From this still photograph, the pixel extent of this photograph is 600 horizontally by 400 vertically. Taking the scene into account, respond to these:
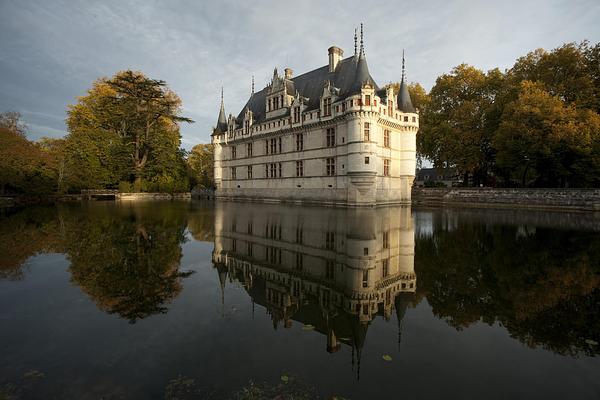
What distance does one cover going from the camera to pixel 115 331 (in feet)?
14.3

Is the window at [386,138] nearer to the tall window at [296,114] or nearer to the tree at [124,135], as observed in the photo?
the tall window at [296,114]

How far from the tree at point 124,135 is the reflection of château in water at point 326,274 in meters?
35.3

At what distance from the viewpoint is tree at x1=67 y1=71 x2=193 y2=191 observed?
129 feet

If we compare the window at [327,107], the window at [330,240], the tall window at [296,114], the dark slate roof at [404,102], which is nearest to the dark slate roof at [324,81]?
the tall window at [296,114]

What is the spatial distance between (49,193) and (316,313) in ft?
135

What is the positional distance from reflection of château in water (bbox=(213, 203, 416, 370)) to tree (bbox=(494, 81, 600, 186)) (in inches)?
830

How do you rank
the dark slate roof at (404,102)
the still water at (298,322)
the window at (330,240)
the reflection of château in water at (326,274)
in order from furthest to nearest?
the dark slate roof at (404,102)
the window at (330,240)
the reflection of château in water at (326,274)
the still water at (298,322)

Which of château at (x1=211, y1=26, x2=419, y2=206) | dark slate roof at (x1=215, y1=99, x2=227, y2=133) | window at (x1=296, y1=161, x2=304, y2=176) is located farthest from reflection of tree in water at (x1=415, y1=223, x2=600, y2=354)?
dark slate roof at (x1=215, y1=99, x2=227, y2=133)

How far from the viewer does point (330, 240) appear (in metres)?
10.8

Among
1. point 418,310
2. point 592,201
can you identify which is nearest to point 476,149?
point 592,201

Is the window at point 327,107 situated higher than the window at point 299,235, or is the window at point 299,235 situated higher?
the window at point 327,107

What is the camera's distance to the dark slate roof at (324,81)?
2650 centimetres

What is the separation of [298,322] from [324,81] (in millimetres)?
31217

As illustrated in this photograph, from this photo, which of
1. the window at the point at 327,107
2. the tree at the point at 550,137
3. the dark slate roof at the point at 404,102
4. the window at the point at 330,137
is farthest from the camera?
the dark slate roof at the point at 404,102
